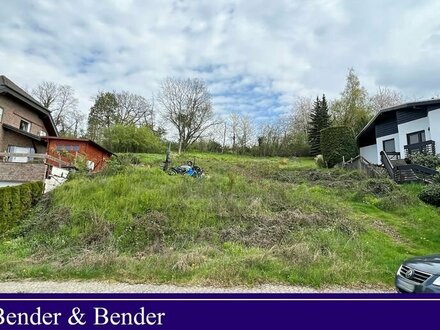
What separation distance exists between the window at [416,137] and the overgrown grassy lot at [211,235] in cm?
936

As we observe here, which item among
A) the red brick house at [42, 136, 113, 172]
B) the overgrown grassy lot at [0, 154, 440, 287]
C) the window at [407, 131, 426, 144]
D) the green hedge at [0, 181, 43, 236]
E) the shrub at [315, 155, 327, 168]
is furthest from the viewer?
the shrub at [315, 155, 327, 168]

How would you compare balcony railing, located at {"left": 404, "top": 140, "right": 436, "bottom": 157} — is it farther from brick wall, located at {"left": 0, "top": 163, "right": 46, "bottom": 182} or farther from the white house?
brick wall, located at {"left": 0, "top": 163, "right": 46, "bottom": 182}

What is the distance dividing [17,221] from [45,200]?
65.1 inches

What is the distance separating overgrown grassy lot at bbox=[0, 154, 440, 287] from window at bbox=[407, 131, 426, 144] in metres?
9.36

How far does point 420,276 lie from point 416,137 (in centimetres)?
2138

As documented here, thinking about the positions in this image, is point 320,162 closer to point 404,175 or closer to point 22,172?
point 404,175

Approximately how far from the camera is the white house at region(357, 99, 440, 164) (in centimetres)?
2002

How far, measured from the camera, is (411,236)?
962 centimetres

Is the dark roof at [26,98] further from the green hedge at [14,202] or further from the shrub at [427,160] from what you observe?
the shrub at [427,160]

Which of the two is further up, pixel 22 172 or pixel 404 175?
pixel 404 175

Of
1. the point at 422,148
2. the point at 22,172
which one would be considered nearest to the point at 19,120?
the point at 22,172

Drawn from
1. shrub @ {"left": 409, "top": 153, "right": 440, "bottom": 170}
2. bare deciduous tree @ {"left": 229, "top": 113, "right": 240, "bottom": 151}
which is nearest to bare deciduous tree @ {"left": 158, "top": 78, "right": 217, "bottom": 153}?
bare deciduous tree @ {"left": 229, "top": 113, "right": 240, "bottom": 151}

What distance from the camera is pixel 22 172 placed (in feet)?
45.9

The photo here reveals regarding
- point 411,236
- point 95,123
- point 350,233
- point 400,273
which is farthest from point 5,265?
point 95,123
